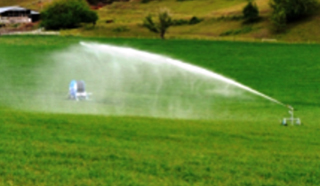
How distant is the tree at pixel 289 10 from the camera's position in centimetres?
8994

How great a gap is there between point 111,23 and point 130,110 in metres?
87.7

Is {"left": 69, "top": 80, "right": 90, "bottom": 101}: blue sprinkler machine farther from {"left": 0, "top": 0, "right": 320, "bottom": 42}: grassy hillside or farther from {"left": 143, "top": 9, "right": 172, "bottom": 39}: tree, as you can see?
{"left": 143, "top": 9, "right": 172, "bottom": 39}: tree

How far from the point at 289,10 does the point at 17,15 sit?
84.9 m

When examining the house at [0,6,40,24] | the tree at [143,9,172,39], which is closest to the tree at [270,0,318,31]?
the tree at [143,9,172,39]

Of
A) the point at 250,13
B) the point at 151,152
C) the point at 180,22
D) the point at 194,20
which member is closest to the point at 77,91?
the point at 151,152

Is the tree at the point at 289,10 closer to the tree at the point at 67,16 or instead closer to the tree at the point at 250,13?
the tree at the point at 250,13

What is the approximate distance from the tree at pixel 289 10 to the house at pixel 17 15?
7489 cm

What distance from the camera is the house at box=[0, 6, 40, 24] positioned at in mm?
147625

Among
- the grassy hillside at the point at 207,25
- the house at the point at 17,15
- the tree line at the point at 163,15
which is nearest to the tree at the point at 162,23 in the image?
the tree line at the point at 163,15

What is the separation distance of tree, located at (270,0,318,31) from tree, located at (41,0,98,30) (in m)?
39.8

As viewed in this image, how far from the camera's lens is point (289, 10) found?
9231cm

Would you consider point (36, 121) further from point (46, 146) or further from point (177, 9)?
point (177, 9)

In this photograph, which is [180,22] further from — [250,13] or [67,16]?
[67,16]

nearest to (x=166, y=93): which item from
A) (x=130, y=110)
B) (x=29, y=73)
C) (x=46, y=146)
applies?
(x=130, y=110)
